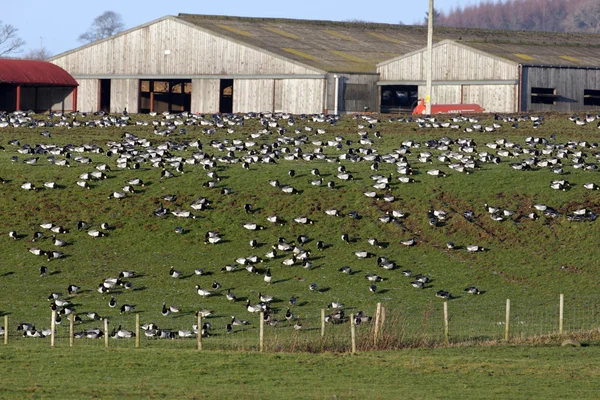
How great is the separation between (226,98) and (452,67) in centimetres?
2092

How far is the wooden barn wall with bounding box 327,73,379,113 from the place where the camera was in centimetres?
8456

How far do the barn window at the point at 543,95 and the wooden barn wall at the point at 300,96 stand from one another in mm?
15785

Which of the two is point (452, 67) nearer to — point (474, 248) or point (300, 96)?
point (300, 96)

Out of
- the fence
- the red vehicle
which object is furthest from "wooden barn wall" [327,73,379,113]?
the fence

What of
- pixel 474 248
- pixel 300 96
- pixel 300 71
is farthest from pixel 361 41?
pixel 474 248

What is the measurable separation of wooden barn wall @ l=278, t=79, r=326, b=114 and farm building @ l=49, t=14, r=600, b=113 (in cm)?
8

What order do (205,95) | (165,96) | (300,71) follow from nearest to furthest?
(300,71) → (205,95) → (165,96)

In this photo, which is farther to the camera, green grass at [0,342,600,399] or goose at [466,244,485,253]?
goose at [466,244,485,253]

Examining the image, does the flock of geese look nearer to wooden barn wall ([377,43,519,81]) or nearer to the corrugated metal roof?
wooden barn wall ([377,43,519,81])

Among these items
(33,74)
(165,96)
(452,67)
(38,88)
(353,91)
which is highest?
(452,67)

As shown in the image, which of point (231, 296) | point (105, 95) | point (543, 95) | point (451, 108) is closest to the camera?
point (231, 296)

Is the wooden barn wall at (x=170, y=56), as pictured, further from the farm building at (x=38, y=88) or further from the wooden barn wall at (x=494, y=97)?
the wooden barn wall at (x=494, y=97)

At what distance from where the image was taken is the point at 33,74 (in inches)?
3538

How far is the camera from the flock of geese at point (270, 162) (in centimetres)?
4197
